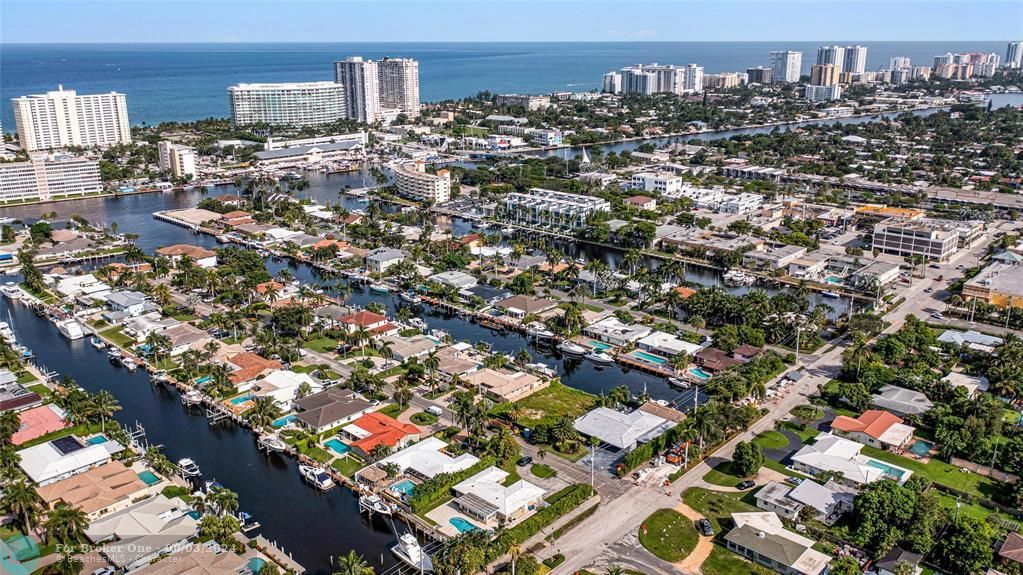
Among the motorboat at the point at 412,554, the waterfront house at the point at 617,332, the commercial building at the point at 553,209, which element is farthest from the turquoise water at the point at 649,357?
the commercial building at the point at 553,209

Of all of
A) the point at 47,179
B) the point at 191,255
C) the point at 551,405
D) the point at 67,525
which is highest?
the point at 47,179

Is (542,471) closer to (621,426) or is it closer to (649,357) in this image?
(621,426)

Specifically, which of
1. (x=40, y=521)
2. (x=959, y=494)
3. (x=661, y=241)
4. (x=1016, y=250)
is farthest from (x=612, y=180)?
(x=40, y=521)

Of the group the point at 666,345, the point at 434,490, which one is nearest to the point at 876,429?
the point at 666,345

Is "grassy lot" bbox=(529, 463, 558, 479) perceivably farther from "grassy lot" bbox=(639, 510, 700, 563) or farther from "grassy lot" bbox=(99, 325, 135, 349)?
"grassy lot" bbox=(99, 325, 135, 349)

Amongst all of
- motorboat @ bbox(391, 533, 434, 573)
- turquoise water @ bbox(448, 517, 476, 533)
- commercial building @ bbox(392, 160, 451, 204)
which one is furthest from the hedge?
commercial building @ bbox(392, 160, 451, 204)

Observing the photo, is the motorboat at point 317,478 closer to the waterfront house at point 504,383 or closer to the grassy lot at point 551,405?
the grassy lot at point 551,405

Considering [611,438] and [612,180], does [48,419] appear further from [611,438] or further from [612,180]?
[612,180]
